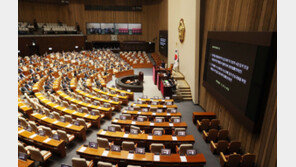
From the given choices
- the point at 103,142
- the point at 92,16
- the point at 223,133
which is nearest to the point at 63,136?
the point at 103,142

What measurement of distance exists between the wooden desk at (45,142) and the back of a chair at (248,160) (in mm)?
5947

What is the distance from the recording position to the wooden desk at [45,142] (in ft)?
19.2

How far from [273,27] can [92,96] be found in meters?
9.68

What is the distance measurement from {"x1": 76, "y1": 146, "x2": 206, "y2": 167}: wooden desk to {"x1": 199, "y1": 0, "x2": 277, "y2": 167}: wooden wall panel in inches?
76.6

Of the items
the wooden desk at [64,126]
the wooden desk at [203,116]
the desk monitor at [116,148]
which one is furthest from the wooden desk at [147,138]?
the wooden desk at [203,116]

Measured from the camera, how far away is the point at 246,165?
5.59 meters

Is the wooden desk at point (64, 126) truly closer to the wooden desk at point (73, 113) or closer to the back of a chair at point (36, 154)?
the wooden desk at point (73, 113)

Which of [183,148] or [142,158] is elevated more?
[183,148]

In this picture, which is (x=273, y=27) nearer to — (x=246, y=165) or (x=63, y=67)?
(x=246, y=165)

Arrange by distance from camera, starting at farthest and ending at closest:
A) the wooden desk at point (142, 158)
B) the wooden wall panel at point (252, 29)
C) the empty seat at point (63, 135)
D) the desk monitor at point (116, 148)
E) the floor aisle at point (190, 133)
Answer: the empty seat at point (63, 135) → the floor aisle at point (190, 133) → the desk monitor at point (116, 148) → the wooden desk at point (142, 158) → the wooden wall panel at point (252, 29)

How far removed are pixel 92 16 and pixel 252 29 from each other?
28.3m

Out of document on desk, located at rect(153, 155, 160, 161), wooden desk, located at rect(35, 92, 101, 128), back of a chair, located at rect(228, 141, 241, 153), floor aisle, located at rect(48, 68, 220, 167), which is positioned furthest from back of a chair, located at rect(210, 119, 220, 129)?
wooden desk, located at rect(35, 92, 101, 128)

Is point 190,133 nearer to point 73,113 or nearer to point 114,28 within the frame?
point 73,113

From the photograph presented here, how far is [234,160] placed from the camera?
5461mm
